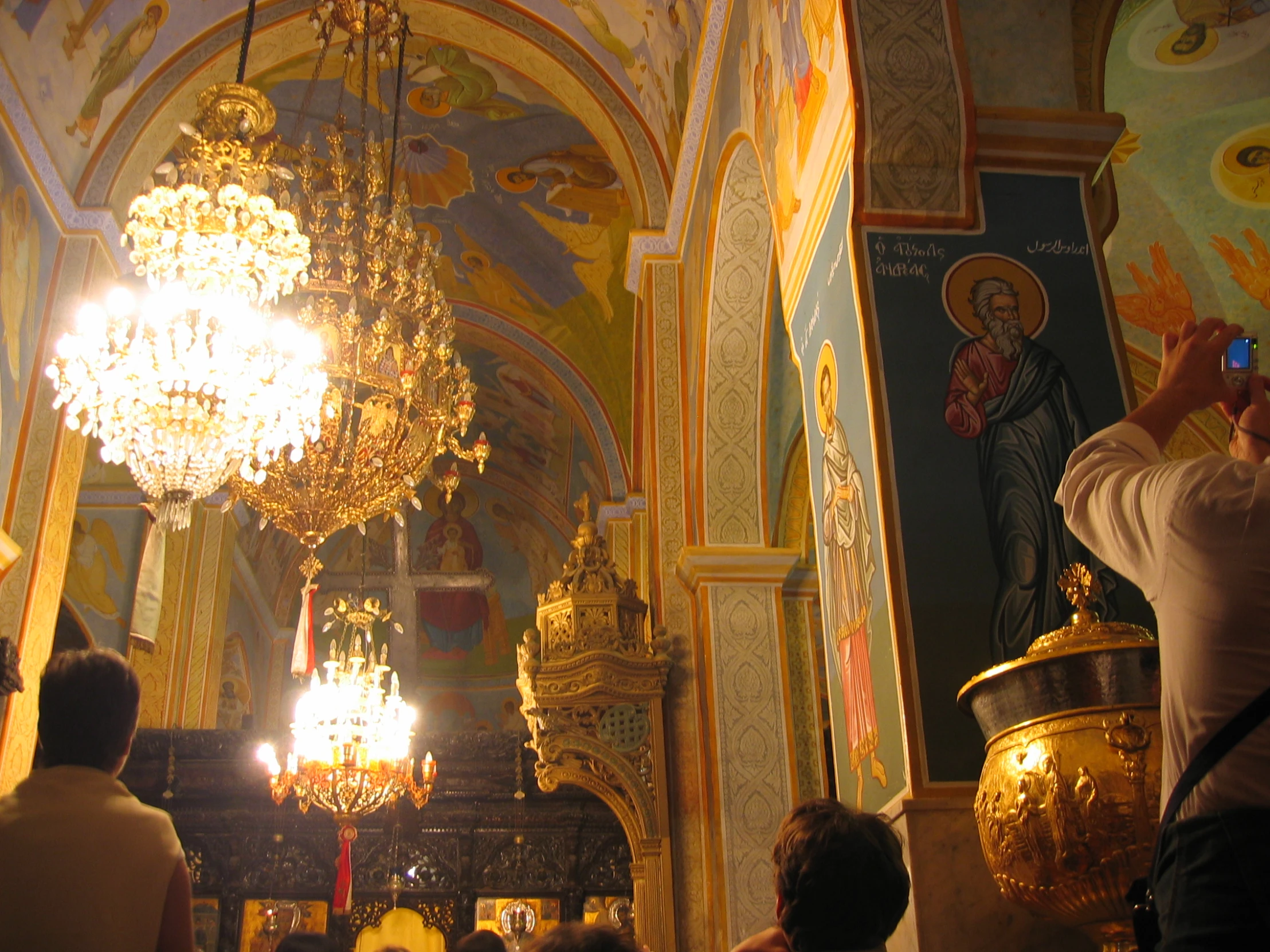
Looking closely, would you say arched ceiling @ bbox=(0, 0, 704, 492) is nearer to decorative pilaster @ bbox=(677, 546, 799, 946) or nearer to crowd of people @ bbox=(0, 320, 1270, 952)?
decorative pilaster @ bbox=(677, 546, 799, 946)

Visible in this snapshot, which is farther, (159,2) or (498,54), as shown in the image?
(498,54)

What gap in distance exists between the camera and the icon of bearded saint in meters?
3.88

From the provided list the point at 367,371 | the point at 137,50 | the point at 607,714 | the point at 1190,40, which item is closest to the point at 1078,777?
the point at 607,714

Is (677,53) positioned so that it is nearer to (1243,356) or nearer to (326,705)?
(326,705)

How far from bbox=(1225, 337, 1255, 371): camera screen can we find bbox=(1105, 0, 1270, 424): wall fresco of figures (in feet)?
19.3

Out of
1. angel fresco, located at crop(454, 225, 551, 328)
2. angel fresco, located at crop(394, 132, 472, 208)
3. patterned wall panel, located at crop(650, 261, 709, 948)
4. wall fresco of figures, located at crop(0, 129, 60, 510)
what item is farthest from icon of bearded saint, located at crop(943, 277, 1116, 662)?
angel fresco, located at crop(454, 225, 551, 328)

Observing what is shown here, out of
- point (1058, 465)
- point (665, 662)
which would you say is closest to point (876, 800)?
point (1058, 465)

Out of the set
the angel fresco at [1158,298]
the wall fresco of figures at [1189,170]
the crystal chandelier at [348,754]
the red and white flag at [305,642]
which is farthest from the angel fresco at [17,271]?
the angel fresco at [1158,298]

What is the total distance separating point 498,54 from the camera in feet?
33.5

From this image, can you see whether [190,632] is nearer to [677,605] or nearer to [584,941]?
[677,605]

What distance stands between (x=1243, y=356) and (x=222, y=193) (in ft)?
18.6

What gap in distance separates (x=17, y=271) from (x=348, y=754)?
4.29 meters

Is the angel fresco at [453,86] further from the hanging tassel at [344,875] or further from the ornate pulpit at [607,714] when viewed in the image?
the hanging tassel at [344,875]

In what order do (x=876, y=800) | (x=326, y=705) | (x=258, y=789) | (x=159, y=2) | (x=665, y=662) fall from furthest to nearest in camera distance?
(x=258, y=789)
(x=326, y=705)
(x=159, y=2)
(x=665, y=662)
(x=876, y=800)
